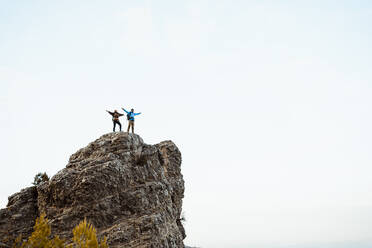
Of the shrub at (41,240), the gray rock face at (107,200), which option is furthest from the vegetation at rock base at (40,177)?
the shrub at (41,240)

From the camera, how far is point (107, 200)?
31641mm

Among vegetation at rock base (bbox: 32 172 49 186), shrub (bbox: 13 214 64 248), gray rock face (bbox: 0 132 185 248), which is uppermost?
vegetation at rock base (bbox: 32 172 49 186)

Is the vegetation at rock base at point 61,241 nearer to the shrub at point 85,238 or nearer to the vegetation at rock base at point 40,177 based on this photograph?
the shrub at point 85,238

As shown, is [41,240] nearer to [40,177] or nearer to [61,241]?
[61,241]

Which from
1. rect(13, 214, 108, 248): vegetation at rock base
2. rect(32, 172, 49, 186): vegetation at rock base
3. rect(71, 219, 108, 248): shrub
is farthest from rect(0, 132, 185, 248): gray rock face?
rect(32, 172, 49, 186): vegetation at rock base

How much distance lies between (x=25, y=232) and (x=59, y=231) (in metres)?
3.53

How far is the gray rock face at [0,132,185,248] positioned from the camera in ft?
98.8

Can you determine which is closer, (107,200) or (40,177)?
(107,200)

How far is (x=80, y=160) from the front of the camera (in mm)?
34281

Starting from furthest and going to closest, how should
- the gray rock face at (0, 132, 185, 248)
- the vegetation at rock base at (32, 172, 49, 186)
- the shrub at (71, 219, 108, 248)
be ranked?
the vegetation at rock base at (32, 172, 49, 186), the gray rock face at (0, 132, 185, 248), the shrub at (71, 219, 108, 248)

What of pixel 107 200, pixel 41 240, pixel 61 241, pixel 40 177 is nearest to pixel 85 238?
pixel 61 241

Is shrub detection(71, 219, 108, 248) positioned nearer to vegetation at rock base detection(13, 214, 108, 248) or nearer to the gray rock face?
vegetation at rock base detection(13, 214, 108, 248)

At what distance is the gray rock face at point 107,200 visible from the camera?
30125 millimetres

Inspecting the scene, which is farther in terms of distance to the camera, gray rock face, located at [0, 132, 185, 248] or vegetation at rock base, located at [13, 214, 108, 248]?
gray rock face, located at [0, 132, 185, 248]
